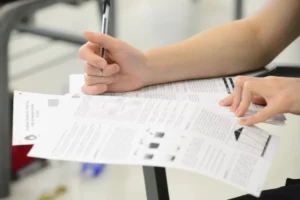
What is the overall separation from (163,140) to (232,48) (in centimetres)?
34

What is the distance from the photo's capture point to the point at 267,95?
0.81 metres

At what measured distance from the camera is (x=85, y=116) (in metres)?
0.77

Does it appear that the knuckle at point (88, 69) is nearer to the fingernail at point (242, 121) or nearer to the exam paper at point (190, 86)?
the exam paper at point (190, 86)

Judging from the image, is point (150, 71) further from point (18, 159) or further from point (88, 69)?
point (18, 159)

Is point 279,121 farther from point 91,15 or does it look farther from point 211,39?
point 91,15

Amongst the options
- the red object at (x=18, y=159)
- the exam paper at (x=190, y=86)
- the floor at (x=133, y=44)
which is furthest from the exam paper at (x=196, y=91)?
the red object at (x=18, y=159)

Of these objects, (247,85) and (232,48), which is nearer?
(247,85)

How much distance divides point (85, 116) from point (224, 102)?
22 cm

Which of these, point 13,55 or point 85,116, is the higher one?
point 85,116

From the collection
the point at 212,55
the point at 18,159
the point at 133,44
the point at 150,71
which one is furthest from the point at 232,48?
the point at 133,44

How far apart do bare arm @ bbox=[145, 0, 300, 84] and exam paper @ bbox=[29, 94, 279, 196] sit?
14 cm

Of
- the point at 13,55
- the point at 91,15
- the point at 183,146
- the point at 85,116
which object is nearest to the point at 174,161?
the point at 183,146

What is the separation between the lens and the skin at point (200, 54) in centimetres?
87

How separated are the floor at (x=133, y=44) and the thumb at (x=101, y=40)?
1.53ft
